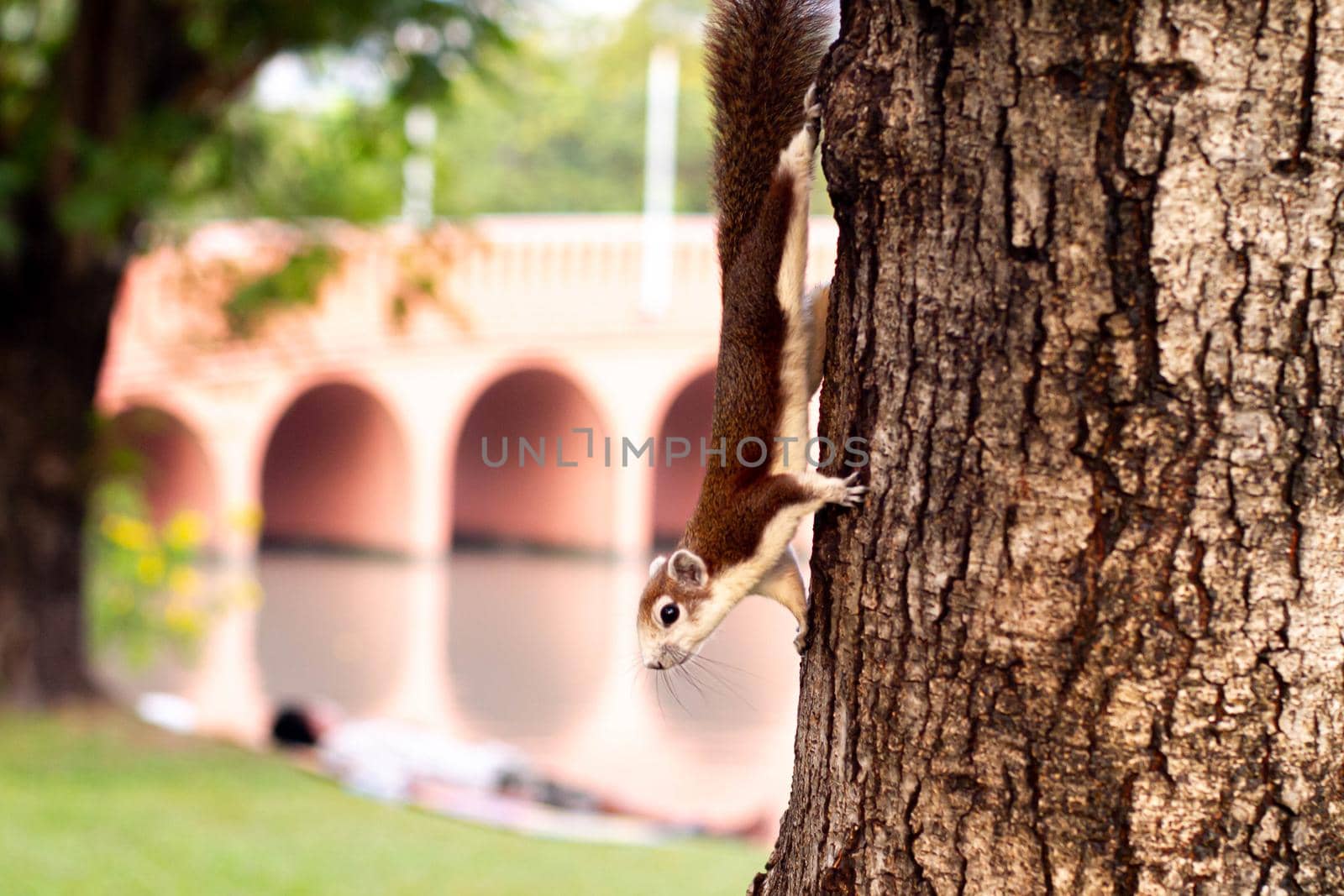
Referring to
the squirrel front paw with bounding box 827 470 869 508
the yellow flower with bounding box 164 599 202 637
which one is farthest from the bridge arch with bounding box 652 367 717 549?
the squirrel front paw with bounding box 827 470 869 508

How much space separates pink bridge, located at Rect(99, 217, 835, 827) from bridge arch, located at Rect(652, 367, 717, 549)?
0.05m

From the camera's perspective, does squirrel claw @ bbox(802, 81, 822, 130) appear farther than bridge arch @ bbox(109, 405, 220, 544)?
No

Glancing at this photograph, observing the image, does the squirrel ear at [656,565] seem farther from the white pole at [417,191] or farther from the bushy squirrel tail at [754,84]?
the white pole at [417,191]

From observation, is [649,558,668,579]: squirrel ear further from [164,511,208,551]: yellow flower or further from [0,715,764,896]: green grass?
[164,511,208,551]: yellow flower

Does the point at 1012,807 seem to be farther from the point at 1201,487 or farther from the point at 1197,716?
the point at 1201,487

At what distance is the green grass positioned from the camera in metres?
4.65

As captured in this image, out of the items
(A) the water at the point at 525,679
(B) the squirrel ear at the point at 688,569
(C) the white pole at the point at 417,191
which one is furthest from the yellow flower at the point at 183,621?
(B) the squirrel ear at the point at 688,569

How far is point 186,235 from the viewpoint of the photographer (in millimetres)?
7246

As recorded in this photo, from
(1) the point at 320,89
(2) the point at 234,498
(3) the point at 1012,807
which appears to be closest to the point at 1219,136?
(3) the point at 1012,807

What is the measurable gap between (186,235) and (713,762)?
5398 millimetres

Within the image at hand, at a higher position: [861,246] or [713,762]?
[861,246]

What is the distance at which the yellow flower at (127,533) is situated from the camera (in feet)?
25.6

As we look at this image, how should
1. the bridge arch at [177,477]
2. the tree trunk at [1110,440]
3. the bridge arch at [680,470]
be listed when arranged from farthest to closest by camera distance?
1. the bridge arch at [680,470]
2. the bridge arch at [177,477]
3. the tree trunk at [1110,440]

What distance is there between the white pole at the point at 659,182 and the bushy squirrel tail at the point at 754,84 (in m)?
18.0
